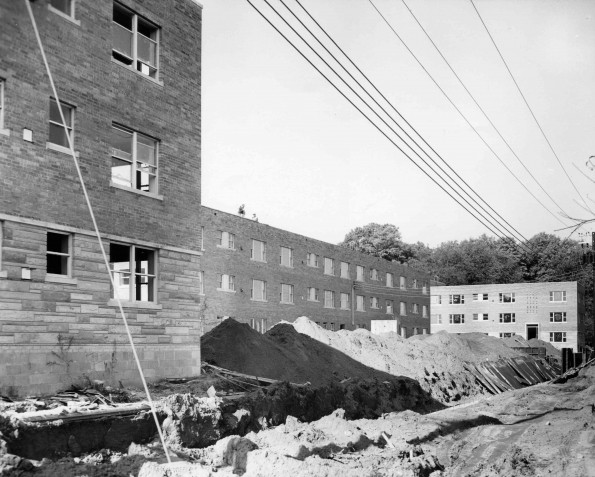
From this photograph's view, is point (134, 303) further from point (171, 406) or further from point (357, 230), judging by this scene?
point (357, 230)

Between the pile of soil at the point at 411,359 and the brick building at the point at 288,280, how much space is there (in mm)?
10809

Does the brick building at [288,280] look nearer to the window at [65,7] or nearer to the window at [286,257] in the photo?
the window at [286,257]

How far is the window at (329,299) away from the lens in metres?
55.9

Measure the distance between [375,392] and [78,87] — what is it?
1367cm

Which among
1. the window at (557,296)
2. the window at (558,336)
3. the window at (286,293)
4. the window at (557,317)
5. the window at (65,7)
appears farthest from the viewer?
the window at (557,296)

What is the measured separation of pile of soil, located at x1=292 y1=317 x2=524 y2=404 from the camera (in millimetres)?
29859

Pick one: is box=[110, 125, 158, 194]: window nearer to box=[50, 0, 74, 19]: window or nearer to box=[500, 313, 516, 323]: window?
box=[50, 0, 74, 19]: window

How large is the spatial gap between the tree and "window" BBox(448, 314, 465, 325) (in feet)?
56.6

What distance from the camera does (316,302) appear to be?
177 ft

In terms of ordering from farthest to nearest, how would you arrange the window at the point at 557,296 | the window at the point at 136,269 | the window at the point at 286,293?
the window at the point at 557,296 < the window at the point at 286,293 < the window at the point at 136,269

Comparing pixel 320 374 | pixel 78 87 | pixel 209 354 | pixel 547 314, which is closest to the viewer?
pixel 78 87

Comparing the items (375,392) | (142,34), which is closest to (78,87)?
(142,34)

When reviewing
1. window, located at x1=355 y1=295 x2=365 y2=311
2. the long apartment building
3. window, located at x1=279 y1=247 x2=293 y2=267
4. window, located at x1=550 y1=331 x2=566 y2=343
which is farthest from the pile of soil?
the long apartment building

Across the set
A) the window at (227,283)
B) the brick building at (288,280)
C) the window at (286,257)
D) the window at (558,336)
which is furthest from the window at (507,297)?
the window at (227,283)
